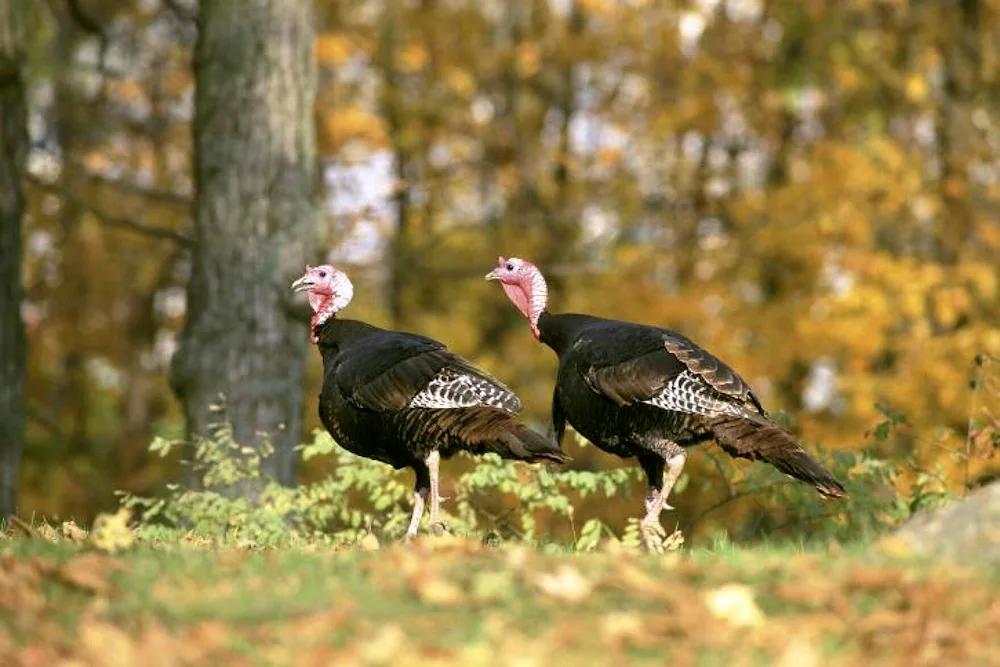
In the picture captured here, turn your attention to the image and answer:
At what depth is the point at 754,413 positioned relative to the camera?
26.3ft

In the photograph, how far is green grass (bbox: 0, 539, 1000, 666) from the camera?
4660 millimetres

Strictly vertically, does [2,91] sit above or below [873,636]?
above

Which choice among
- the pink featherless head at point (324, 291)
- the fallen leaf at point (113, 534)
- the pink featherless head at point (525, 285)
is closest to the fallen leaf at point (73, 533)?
the fallen leaf at point (113, 534)

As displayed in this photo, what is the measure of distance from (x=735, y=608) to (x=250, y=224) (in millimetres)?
6652

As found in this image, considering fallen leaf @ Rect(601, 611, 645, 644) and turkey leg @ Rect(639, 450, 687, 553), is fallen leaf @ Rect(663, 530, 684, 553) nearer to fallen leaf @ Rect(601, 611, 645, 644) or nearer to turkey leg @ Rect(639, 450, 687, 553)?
turkey leg @ Rect(639, 450, 687, 553)

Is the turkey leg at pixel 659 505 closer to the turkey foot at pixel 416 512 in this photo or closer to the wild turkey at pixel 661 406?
the wild turkey at pixel 661 406

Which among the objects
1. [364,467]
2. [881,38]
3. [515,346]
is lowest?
[515,346]

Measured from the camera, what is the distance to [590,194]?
78.2ft

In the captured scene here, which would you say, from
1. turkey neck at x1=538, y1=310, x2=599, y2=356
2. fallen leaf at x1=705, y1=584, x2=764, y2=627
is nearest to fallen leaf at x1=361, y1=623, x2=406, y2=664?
fallen leaf at x1=705, y1=584, x2=764, y2=627

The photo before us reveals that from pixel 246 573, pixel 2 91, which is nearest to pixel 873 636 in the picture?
pixel 246 573

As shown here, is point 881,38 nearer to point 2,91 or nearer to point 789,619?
point 2,91

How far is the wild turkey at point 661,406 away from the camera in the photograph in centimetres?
795

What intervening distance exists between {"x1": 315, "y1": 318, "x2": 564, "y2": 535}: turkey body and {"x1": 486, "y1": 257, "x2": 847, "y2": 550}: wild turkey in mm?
422

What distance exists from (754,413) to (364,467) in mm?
2722
